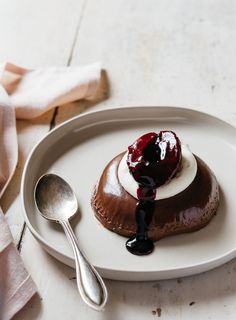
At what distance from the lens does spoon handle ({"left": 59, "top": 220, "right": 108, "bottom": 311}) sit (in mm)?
809

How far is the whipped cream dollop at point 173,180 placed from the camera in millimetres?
910

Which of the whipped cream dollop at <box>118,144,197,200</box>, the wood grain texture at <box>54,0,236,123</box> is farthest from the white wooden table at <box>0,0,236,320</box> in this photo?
the whipped cream dollop at <box>118,144,197,200</box>

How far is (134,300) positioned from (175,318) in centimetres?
7

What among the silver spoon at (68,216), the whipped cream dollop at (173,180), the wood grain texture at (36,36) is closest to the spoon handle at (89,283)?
the silver spoon at (68,216)

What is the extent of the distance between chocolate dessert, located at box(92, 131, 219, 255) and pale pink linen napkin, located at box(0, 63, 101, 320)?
0.18 metres

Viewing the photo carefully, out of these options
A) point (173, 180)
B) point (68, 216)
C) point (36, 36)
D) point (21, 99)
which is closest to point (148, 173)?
point (173, 180)

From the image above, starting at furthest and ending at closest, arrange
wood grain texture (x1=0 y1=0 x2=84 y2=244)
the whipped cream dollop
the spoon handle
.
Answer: wood grain texture (x1=0 y1=0 x2=84 y2=244) → the whipped cream dollop → the spoon handle

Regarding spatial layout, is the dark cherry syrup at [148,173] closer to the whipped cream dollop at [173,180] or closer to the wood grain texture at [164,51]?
the whipped cream dollop at [173,180]

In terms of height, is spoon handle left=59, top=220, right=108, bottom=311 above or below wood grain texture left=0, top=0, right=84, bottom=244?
above

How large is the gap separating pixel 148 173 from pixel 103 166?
21cm

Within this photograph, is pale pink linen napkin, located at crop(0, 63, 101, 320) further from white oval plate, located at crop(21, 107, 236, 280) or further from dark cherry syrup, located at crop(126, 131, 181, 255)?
dark cherry syrup, located at crop(126, 131, 181, 255)

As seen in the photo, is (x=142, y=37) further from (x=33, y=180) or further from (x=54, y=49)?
(x=33, y=180)

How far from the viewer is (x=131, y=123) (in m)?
1.19

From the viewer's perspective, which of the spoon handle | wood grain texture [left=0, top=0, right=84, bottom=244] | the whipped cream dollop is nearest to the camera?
the spoon handle
